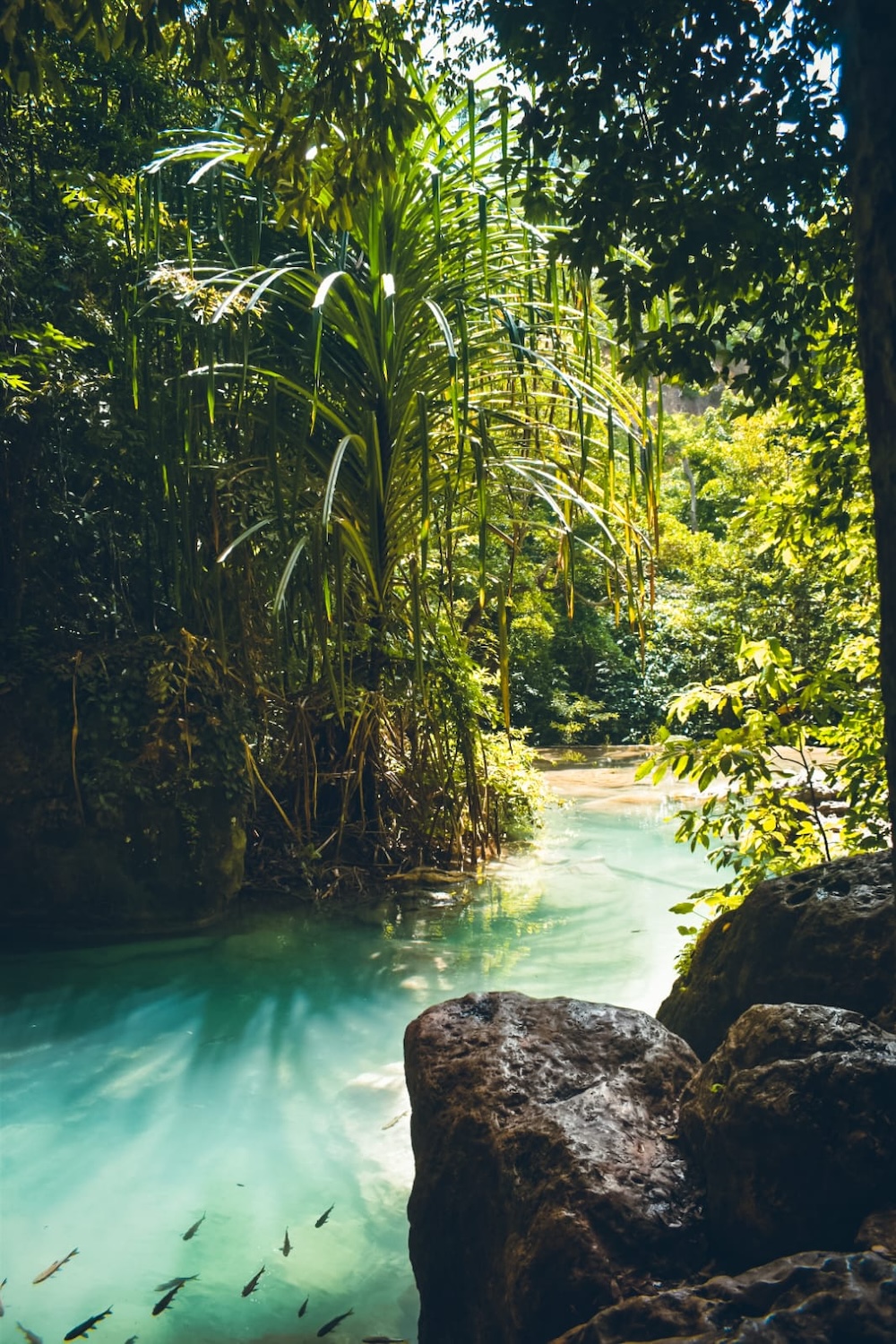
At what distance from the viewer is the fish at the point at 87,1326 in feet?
6.43

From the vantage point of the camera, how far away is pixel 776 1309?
1229 millimetres

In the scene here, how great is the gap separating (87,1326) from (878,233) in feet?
7.66

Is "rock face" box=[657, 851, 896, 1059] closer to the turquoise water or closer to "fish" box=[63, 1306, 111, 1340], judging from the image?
the turquoise water

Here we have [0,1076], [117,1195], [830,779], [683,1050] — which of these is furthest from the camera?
[0,1076]

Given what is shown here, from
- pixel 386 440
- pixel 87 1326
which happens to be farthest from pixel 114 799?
pixel 87 1326

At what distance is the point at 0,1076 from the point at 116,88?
5.20 metres

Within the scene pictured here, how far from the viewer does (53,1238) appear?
2.38 m

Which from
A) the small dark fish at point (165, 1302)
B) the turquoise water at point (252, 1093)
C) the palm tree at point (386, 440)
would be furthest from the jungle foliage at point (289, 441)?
the small dark fish at point (165, 1302)

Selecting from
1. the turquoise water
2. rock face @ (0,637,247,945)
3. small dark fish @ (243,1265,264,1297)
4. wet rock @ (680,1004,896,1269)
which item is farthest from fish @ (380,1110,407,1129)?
rock face @ (0,637,247,945)

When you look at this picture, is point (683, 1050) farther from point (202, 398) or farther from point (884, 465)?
point (202, 398)

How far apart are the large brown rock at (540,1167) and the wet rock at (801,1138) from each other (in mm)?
114

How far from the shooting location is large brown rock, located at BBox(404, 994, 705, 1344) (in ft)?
5.04

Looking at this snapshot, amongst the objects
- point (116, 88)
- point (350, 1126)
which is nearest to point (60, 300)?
point (116, 88)

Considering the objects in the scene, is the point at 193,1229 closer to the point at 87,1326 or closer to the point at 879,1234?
the point at 87,1326
